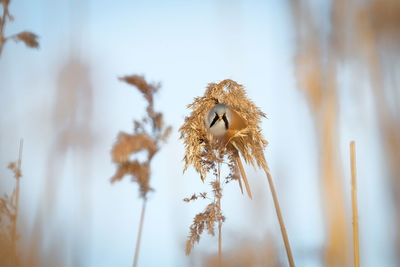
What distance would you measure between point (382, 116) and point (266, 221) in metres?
1.70

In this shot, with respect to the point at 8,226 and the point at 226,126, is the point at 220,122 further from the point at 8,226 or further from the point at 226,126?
the point at 8,226

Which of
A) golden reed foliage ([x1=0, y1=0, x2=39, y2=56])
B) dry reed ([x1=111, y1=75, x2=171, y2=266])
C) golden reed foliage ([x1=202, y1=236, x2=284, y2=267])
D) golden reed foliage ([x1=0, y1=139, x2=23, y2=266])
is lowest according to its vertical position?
golden reed foliage ([x1=202, y1=236, x2=284, y2=267])

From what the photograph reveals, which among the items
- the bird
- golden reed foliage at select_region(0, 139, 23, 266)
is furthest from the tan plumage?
golden reed foliage at select_region(0, 139, 23, 266)

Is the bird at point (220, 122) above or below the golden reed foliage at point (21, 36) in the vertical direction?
below

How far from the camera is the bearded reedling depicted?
8.70 ft

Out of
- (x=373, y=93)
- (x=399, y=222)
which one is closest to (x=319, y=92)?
(x=373, y=93)

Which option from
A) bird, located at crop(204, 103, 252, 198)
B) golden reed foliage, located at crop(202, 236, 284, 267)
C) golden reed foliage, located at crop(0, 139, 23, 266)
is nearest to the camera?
golden reed foliage, located at crop(0, 139, 23, 266)

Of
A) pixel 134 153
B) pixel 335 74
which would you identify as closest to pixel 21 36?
pixel 134 153

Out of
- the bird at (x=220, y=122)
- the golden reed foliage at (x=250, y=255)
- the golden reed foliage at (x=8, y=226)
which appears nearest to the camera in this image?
the golden reed foliage at (x=8, y=226)

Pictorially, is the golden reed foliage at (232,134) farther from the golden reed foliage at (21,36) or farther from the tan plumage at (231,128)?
the golden reed foliage at (21,36)

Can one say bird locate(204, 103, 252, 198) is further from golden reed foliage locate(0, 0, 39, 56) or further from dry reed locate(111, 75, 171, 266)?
golden reed foliage locate(0, 0, 39, 56)

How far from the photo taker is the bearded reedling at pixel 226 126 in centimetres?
265

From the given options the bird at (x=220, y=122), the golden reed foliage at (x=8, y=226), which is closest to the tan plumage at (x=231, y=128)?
the bird at (x=220, y=122)

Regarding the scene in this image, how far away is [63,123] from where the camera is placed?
3.51 metres
